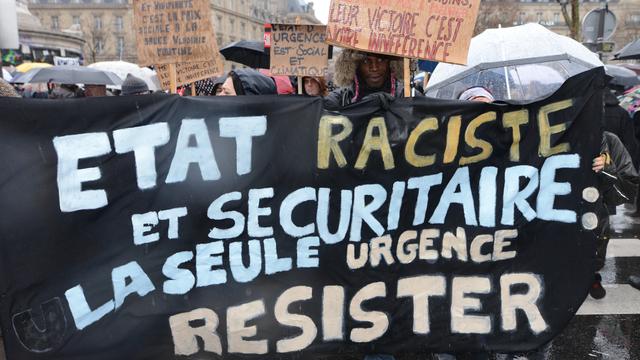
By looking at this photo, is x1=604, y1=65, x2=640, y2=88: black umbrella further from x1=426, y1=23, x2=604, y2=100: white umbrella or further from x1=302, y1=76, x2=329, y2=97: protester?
x1=302, y1=76, x2=329, y2=97: protester

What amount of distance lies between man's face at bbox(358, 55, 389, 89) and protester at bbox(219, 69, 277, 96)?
1.47m

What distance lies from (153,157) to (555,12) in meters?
120

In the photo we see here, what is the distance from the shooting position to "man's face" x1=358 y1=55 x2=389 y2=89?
11.1 feet

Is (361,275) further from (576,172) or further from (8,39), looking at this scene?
(8,39)

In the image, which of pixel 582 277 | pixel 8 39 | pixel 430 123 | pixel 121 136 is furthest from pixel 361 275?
pixel 8 39

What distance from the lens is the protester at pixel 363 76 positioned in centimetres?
340

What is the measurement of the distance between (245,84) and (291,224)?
232 centimetres

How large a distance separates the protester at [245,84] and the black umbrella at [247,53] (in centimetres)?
235

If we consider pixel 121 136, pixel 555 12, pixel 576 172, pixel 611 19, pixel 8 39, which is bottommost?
pixel 576 172

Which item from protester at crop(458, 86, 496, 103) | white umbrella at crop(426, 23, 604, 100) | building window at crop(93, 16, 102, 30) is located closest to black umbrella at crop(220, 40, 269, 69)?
white umbrella at crop(426, 23, 604, 100)

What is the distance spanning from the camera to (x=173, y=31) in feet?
11.2

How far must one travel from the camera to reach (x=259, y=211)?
2.81 meters

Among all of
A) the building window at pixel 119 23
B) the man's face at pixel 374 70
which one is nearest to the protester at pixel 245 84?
the man's face at pixel 374 70

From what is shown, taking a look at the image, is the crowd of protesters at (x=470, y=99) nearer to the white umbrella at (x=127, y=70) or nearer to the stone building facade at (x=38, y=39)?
the white umbrella at (x=127, y=70)
